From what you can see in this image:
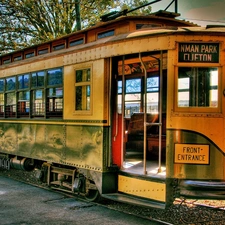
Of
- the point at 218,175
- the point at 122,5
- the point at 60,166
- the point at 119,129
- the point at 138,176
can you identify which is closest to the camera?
the point at 218,175

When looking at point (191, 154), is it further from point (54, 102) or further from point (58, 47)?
point (58, 47)

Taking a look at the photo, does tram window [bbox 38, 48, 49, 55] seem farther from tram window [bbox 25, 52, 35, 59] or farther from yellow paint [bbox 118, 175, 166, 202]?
Answer: yellow paint [bbox 118, 175, 166, 202]

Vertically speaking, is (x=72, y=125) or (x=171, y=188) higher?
(x=72, y=125)

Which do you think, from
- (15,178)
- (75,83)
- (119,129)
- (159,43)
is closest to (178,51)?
(159,43)

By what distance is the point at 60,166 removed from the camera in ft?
25.0

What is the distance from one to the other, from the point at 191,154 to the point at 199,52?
154 centimetres

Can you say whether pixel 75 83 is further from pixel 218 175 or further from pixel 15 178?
pixel 15 178

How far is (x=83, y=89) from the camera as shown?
6.66 m

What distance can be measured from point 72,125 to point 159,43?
8.08ft

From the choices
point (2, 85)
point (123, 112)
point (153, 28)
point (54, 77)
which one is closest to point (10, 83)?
point (2, 85)

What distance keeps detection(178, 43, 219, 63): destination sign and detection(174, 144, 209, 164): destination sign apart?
51.1 inches

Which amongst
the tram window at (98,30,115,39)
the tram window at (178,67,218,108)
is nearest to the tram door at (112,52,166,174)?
the tram window at (98,30,115,39)

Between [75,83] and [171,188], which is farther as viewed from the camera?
[75,83]

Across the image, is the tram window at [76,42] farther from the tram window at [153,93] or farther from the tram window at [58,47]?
the tram window at [153,93]
